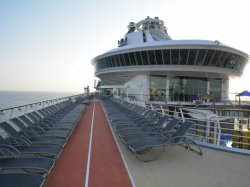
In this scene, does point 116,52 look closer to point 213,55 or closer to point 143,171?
point 213,55

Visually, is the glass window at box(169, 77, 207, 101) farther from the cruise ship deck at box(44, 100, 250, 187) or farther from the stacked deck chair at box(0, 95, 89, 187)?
the cruise ship deck at box(44, 100, 250, 187)

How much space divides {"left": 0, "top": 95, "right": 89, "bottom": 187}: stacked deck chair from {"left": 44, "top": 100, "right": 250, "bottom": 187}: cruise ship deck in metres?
0.42

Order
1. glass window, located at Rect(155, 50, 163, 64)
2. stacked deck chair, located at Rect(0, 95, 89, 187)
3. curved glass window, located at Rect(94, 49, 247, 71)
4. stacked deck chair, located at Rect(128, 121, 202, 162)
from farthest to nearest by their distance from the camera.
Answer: glass window, located at Rect(155, 50, 163, 64), curved glass window, located at Rect(94, 49, 247, 71), stacked deck chair, located at Rect(128, 121, 202, 162), stacked deck chair, located at Rect(0, 95, 89, 187)

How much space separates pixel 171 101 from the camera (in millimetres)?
28750

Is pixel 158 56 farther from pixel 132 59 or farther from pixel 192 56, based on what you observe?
pixel 192 56

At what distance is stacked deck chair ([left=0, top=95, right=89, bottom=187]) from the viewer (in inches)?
127

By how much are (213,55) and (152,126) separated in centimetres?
2165

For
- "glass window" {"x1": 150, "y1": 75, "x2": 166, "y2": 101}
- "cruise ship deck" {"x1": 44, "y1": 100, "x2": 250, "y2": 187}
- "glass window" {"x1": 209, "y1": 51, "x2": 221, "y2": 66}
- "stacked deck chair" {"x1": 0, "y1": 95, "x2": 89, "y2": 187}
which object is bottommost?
"cruise ship deck" {"x1": 44, "y1": 100, "x2": 250, "y2": 187}

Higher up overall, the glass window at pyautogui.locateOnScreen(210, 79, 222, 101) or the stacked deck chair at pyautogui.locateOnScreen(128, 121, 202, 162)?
the glass window at pyautogui.locateOnScreen(210, 79, 222, 101)

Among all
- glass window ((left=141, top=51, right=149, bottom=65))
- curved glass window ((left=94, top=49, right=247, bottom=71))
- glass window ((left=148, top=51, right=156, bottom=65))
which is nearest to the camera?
curved glass window ((left=94, top=49, right=247, bottom=71))

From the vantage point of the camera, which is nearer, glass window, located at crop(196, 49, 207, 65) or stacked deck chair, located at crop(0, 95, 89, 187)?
stacked deck chair, located at crop(0, 95, 89, 187)

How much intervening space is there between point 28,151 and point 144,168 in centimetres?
241

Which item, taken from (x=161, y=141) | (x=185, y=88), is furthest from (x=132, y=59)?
(x=161, y=141)

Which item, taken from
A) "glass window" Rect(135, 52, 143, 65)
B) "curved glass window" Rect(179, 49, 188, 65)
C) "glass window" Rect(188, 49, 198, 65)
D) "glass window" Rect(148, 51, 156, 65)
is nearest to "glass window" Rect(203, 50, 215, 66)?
"glass window" Rect(188, 49, 198, 65)
